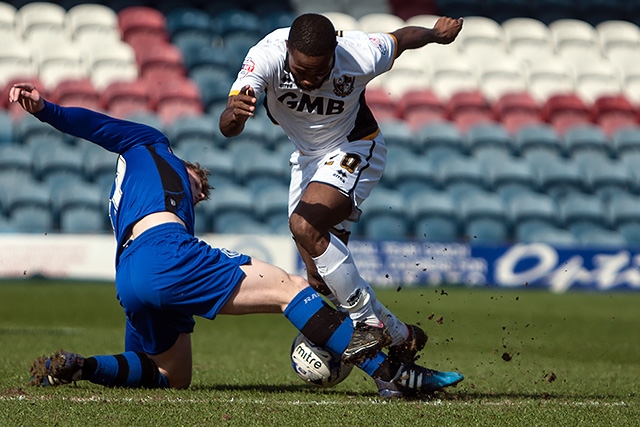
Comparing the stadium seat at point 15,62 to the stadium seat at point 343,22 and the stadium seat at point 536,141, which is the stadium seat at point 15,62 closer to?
the stadium seat at point 343,22

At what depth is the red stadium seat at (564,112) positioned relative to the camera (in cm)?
2009

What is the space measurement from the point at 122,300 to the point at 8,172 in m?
11.3

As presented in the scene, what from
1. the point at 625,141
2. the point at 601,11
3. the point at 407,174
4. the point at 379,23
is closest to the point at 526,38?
the point at 601,11

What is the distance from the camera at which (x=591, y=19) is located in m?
23.3

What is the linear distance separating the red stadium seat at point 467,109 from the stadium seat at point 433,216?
2995mm

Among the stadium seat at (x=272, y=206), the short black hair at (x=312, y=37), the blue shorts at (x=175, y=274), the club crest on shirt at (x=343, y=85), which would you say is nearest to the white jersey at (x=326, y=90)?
the club crest on shirt at (x=343, y=85)

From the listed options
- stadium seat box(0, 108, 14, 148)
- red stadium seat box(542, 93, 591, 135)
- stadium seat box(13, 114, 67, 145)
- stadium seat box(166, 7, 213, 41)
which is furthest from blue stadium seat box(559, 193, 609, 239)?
stadium seat box(0, 108, 14, 148)

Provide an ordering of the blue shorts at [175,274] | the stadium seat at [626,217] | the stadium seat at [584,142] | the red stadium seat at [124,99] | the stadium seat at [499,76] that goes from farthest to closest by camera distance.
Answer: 1. the stadium seat at [499,76]
2. the stadium seat at [584,142]
3. the stadium seat at [626,217]
4. the red stadium seat at [124,99]
5. the blue shorts at [175,274]

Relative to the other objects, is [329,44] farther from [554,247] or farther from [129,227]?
[554,247]

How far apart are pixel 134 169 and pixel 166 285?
90 centimetres

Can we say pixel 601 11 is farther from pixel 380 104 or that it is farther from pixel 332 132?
pixel 332 132

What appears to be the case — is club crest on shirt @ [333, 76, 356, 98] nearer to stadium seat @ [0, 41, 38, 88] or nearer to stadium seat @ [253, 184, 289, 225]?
stadium seat @ [253, 184, 289, 225]

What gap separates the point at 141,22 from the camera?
19516 millimetres

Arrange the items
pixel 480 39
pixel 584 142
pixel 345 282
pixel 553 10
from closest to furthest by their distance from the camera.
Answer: pixel 345 282 → pixel 584 142 → pixel 480 39 → pixel 553 10
